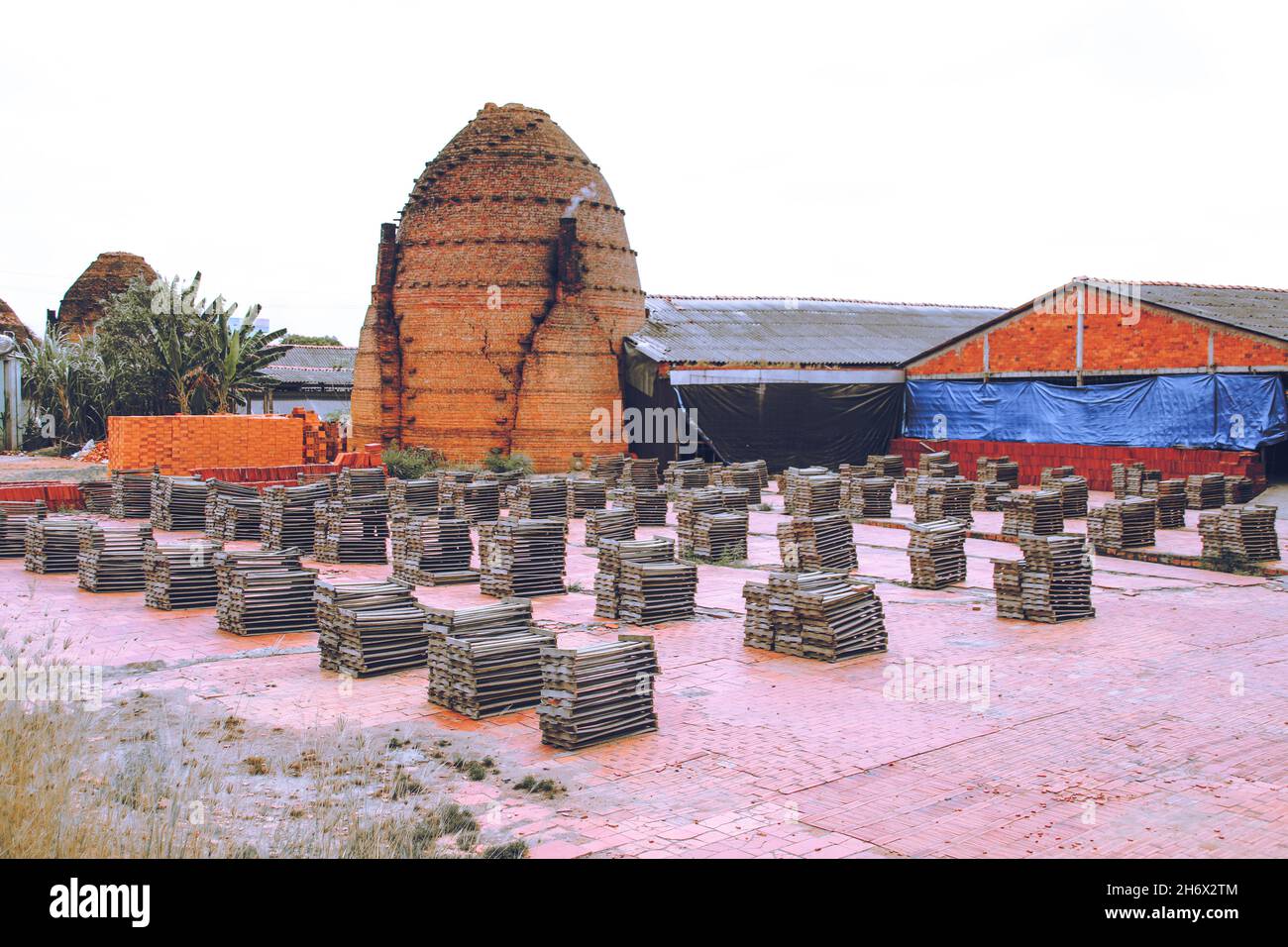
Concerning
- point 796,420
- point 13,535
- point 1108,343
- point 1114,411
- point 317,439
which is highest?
point 1108,343

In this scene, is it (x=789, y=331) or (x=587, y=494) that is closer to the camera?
(x=587, y=494)

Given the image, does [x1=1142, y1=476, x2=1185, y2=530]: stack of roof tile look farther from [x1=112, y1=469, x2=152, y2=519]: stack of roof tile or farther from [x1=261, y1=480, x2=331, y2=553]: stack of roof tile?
[x1=112, y1=469, x2=152, y2=519]: stack of roof tile

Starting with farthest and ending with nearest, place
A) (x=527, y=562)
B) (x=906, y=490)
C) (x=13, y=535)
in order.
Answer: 1. (x=906, y=490)
2. (x=13, y=535)
3. (x=527, y=562)

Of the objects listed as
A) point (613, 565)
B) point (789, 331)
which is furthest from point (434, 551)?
point (789, 331)

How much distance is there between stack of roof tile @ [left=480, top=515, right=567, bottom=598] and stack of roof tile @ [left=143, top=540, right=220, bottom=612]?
356cm

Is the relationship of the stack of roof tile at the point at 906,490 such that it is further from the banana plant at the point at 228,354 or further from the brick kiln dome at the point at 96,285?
the brick kiln dome at the point at 96,285

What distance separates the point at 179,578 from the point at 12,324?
49.4m

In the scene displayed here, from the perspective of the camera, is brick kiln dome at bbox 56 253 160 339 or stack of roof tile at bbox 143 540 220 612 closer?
stack of roof tile at bbox 143 540 220 612

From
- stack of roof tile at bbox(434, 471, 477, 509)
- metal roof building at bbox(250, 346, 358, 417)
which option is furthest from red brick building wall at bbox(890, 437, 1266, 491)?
metal roof building at bbox(250, 346, 358, 417)

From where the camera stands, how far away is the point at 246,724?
9.76 meters

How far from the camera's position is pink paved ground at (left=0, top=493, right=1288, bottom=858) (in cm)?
740

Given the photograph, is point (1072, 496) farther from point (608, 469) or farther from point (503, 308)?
A: point (503, 308)

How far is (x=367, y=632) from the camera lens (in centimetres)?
1154
